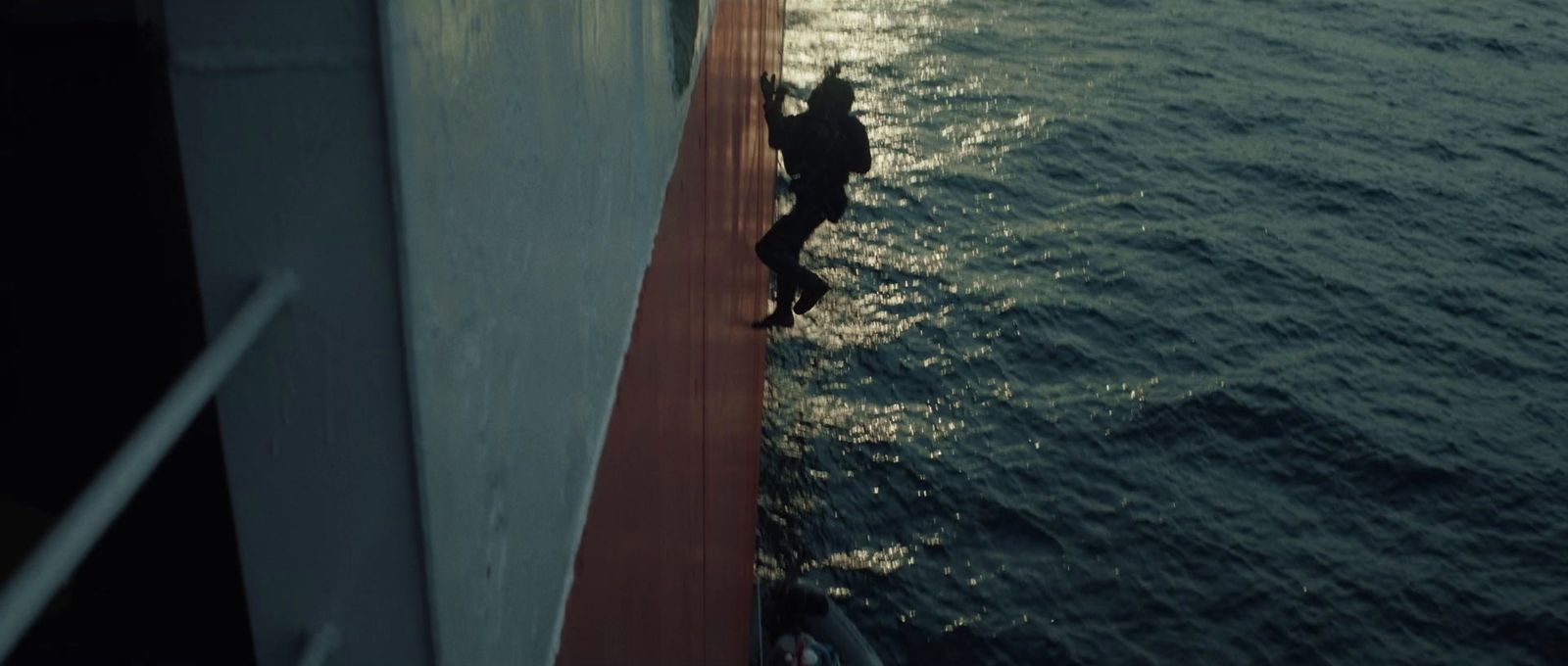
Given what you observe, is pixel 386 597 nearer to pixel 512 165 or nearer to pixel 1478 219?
pixel 512 165

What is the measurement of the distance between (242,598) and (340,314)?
0.80m

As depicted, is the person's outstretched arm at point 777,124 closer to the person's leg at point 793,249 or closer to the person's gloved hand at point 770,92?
the person's gloved hand at point 770,92

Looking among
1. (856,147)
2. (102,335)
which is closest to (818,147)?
(856,147)

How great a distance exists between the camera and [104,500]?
2.85 feet

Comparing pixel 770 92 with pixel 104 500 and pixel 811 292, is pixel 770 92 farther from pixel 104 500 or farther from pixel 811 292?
pixel 104 500

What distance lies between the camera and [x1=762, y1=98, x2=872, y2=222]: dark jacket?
6.37 metres

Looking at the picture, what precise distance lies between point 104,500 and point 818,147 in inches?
225

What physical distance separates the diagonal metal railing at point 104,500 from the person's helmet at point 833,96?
5.27m

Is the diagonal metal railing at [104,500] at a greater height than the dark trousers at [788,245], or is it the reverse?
the diagonal metal railing at [104,500]

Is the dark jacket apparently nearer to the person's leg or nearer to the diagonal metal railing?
the person's leg

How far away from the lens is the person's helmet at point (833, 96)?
619cm

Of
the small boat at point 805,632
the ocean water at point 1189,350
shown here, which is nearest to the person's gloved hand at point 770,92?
the small boat at point 805,632

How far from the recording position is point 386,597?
137cm

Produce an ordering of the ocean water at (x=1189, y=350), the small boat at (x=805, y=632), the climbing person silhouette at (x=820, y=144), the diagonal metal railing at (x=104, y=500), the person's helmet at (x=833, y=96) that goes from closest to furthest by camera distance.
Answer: the diagonal metal railing at (x=104, y=500), the person's helmet at (x=833, y=96), the climbing person silhouette at (x=820, y=144), the small boat at (x=805, y=632), the ocean water at (x=1189, y=350)
